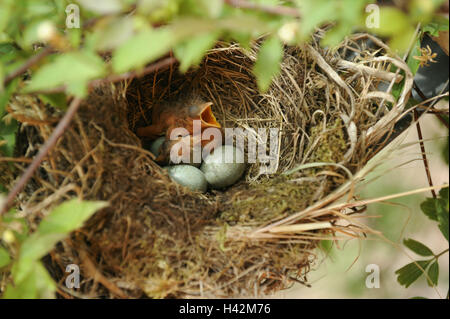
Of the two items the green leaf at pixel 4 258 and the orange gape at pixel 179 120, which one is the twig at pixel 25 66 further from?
the orange gape at pixel 179 120

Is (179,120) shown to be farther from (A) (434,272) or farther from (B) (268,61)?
(A) (434,272)

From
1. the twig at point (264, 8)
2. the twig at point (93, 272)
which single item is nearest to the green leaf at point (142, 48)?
the twig at point (264, 8)

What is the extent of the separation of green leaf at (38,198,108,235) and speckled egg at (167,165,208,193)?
1.37 feet

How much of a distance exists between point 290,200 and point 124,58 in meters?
0.55

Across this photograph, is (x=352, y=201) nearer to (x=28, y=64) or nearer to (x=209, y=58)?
(x=209, y=58)

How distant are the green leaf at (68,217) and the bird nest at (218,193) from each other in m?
0.09

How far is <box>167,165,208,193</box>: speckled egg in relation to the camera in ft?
3.57

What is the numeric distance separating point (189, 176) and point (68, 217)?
46 cm

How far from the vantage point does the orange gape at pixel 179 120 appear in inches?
47.4

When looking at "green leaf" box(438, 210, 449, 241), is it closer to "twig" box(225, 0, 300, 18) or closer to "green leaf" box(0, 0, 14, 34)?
"twig" box(225, 0, 300, 18)

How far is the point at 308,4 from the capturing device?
57cm

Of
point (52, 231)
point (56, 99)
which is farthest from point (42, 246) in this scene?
point (56, 99)

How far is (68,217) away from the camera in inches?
26.4
